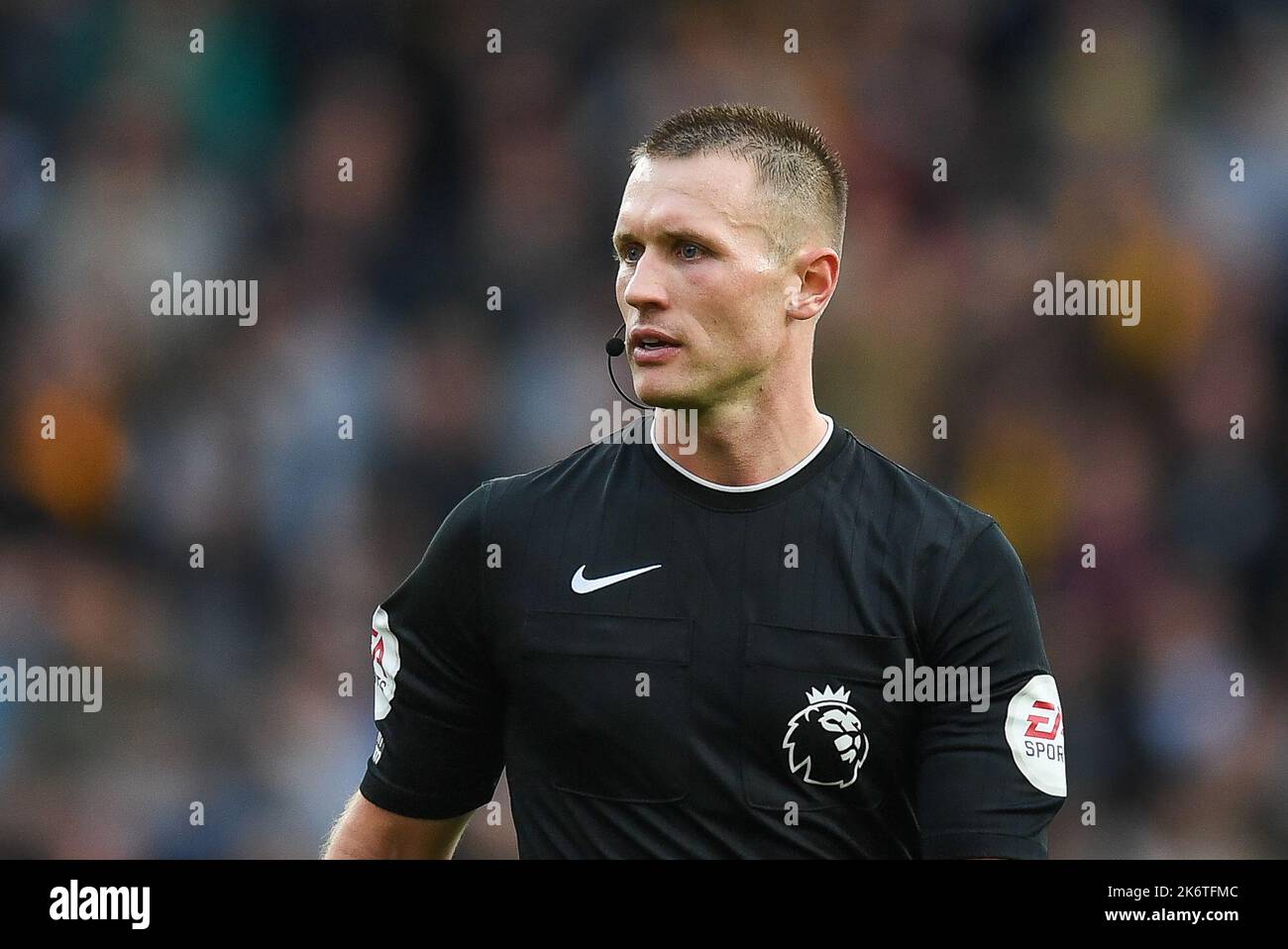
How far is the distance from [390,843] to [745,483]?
3.68ft

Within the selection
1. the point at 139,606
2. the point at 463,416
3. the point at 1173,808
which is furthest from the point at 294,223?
the point at 1173,808

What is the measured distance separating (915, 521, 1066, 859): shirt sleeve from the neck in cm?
43

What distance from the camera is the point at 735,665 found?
322 cm

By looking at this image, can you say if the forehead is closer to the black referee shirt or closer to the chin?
the chin

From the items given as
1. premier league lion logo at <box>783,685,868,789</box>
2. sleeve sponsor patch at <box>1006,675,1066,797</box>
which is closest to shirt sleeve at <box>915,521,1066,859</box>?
sleeve sponsor patch at <box>1006,675,1066,797</box>

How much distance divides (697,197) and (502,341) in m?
3.86

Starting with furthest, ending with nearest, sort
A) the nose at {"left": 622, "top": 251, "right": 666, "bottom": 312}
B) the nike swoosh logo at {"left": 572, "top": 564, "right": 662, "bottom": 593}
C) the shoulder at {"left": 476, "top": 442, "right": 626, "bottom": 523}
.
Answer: the shoulder at {"left": 476, "top": 442, "right": 626, "bottom": 523}
the nike swoosh logo at {"left": 572, "top": 564, "right": 662, "bottom": 593}
the nose at {"left": 622, "top": 251, "right": 666, "bottom": 312}

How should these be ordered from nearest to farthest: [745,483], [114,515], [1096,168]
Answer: [745,483] → [114,515] → [1096,168]

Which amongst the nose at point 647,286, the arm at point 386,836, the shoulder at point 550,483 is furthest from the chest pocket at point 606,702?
the nose at point 647,286

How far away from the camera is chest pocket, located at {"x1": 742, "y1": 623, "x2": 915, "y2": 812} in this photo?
3162 mm

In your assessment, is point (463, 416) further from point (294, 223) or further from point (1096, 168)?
point (1096, 168)

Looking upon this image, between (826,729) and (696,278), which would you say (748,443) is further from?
(826,729)

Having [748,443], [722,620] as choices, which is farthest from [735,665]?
[748,443]

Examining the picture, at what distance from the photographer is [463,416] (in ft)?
22.6
